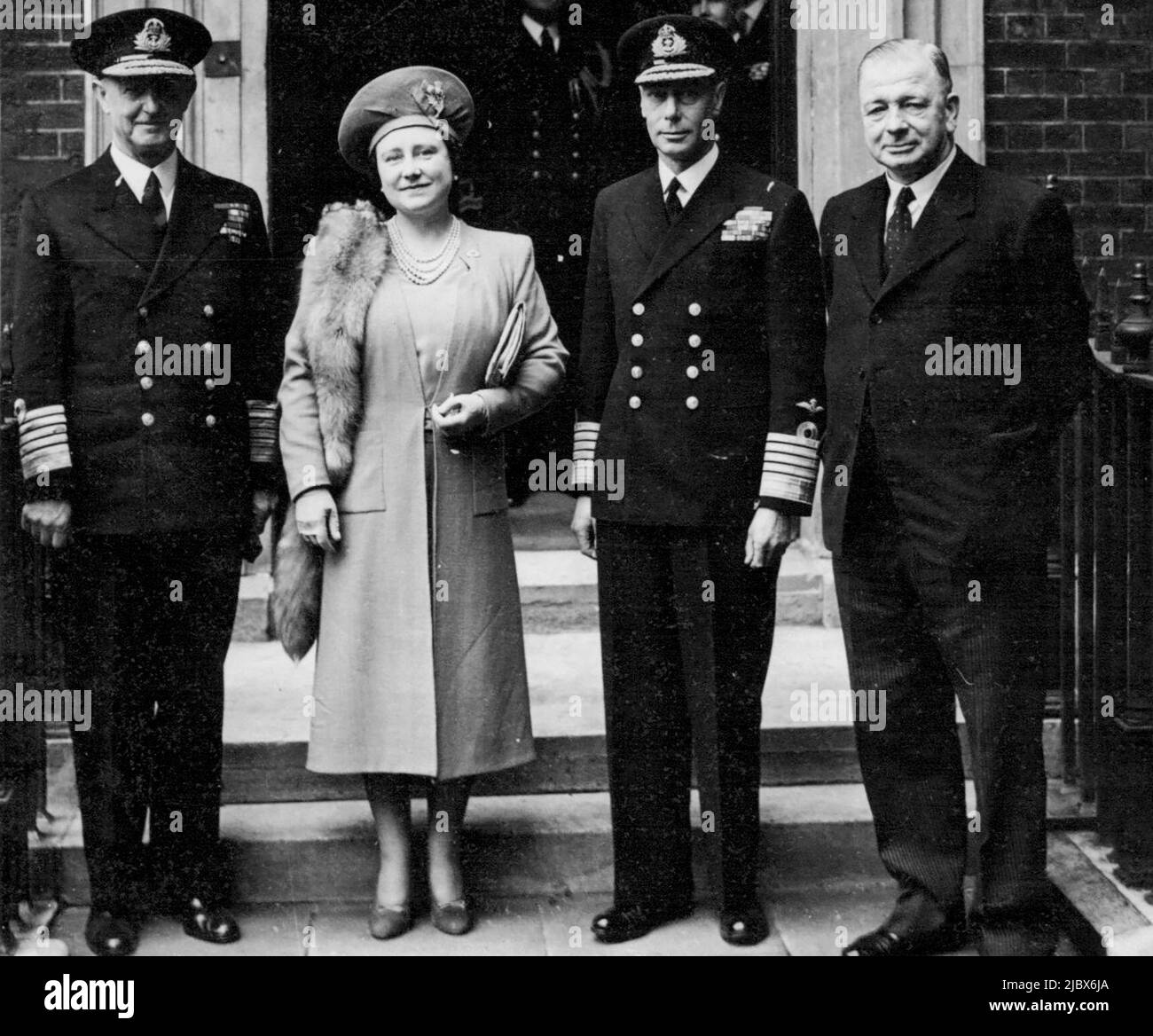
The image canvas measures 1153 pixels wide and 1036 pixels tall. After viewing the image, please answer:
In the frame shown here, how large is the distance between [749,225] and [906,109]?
1.55ft

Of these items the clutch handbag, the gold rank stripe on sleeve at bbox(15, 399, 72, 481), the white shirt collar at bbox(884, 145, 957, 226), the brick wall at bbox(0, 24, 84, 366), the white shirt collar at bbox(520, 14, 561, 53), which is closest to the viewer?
the white shirt collar at bbox(884, 145, 957, 226)

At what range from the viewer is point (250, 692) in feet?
16.9

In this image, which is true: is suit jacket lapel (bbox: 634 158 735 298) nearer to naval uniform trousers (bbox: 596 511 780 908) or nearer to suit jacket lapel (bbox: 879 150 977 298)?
suit jacket lapel (bbox: 879 150 977 298)

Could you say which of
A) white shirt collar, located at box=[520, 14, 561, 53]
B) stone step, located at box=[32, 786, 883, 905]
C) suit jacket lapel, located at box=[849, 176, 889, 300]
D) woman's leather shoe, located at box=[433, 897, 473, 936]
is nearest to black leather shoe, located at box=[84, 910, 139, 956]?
stone step, located at box=[32, 786, 883, 905]

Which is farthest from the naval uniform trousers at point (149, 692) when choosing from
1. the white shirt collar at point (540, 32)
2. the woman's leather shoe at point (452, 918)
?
the white shirt collar at point (540, 32)

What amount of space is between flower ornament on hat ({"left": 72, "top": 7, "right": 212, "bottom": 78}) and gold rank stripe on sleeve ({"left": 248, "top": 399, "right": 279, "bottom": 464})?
2.90 ft

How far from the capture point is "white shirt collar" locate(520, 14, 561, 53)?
626 cm

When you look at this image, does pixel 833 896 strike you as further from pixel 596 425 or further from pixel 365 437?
pixel 365 437

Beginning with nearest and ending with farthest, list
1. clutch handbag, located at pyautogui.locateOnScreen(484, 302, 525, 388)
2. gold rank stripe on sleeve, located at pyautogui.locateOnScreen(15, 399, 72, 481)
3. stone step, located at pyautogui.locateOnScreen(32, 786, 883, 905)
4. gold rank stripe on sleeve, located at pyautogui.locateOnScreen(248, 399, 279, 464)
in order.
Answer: gold rank stripe on sleeve, located at pyautogui.locateOnScreen(15, 399, 72, 481)
clutch handbag, located at pyautogui.locateOnScreen(484, 302, 525, 388)
gold rank stripe on sleeve, located at pyautogui.locateOnScreen(248, 399, 279, 464)
stone step, located at pyautogui.locateOnScreen(32, 786, 883, 905)

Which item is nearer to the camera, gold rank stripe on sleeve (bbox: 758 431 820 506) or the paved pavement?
gold rank stripe on sleeve (bbox: 758 431 820 506)

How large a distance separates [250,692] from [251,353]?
1351 mm
